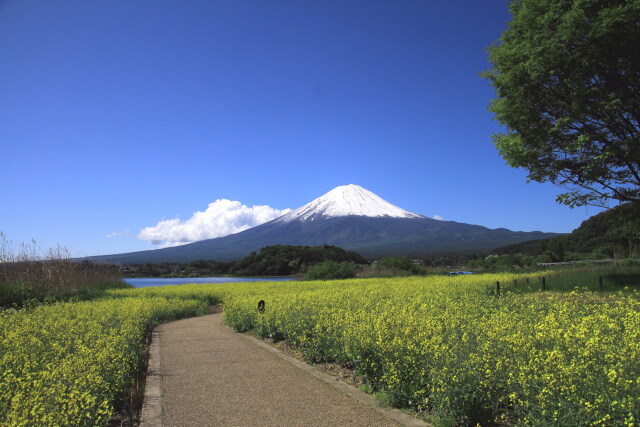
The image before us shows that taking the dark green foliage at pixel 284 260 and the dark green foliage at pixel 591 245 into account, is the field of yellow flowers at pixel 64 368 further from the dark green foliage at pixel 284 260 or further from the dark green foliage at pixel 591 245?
the dark green foliage at pixel 284 260

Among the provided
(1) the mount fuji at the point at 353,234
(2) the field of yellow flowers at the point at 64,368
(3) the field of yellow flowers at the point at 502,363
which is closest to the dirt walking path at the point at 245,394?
(3) the field of yellow flowers at the point at 502,363

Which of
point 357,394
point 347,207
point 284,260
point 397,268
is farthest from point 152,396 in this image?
point 347,207

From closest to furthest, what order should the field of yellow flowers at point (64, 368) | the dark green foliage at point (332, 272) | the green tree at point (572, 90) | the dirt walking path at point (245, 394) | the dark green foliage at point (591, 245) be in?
the field of yellow flowers at point (64, 368)
the dirt walking path at point (245, 394)
the green tree at point (572, 90)
the dark green foliage at point (332, 272)
the dark green foliage at point (591, 245)

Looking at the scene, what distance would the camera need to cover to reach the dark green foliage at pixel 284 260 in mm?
44219

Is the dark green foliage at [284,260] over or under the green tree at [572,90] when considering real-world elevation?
under

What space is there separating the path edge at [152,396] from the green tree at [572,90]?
Result: 13295 mm

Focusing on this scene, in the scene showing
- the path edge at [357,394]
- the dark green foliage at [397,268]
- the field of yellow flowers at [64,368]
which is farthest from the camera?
the dark green foliage at [397,268]

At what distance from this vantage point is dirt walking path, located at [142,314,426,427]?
184 inches

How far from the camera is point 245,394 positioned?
5.61 m

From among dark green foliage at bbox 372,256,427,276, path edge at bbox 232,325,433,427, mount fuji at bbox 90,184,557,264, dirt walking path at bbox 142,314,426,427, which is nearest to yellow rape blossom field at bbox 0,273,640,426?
path edge at bbox 232,325,433,427

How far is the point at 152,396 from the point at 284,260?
40436 millimetres

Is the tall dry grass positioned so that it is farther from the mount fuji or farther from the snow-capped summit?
the snow-capped summit

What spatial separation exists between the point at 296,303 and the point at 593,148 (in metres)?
11.8

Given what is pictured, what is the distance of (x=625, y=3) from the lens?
508 inches
